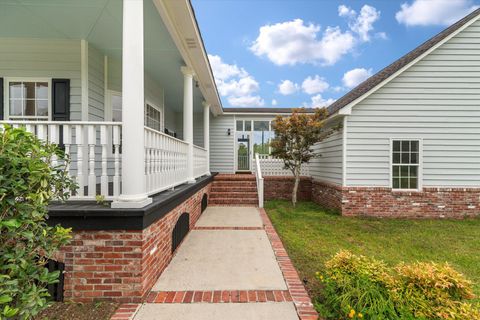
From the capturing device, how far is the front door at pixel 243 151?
42.0ft

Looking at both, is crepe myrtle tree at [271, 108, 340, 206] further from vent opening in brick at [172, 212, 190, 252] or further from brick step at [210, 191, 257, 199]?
vent opening in brick at [172, 212, 190, 252]

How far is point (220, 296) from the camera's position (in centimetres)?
282

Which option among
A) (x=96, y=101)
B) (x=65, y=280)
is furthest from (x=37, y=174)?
(x=96, y=101)

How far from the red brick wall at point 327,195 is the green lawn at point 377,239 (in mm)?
529

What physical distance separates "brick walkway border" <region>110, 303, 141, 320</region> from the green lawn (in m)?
1.96

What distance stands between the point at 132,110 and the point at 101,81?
12.4ft

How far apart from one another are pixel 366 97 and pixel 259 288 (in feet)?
21.4

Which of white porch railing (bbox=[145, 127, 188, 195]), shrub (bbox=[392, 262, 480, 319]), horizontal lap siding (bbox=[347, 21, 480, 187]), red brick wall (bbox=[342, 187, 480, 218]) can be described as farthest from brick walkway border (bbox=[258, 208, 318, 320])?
horizontal lap siding (bbox=[347, 21, 480, 187])

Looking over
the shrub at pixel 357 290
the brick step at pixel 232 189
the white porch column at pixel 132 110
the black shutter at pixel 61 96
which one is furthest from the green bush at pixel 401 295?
the brick step at pixel 232 189

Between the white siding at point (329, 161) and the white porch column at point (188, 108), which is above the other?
the white porch column at point (188, 108)

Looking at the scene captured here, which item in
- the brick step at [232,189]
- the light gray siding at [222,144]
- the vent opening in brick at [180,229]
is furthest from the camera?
the light gray siding at [222,144]

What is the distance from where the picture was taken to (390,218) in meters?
7.28

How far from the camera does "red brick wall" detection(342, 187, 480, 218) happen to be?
24.0ft

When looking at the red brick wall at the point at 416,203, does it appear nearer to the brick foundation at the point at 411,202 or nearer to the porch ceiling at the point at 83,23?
the brick foundation at the point at 411,202
